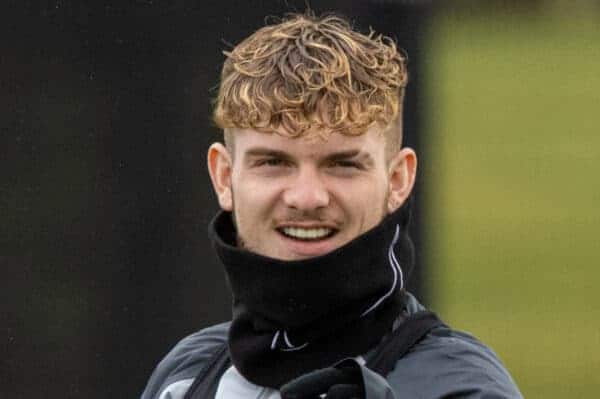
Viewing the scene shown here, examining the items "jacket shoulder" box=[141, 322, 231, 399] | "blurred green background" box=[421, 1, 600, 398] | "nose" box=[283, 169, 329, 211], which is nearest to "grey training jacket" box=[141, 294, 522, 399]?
"jacket shoulder" box=[141, 322, 231, 399]

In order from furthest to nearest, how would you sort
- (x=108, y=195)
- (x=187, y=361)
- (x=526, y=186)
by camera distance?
(x=526, y=186), (x=108, y=195), (x=187, y=361)

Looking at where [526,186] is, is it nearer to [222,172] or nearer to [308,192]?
[222,172]

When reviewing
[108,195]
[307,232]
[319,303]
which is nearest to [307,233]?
[307,232]

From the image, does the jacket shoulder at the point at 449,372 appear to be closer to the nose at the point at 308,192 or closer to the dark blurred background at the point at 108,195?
the nose at the point at 308,192

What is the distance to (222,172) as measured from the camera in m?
2.86

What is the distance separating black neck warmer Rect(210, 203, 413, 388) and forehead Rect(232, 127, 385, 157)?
126mm

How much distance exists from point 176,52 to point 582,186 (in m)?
10.7

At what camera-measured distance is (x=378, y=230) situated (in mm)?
2693

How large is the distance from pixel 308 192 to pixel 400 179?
22 cm

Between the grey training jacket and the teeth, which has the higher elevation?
the teeth

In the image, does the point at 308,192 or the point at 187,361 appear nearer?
the point at 308,192

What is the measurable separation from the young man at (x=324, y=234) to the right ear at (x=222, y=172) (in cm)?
1

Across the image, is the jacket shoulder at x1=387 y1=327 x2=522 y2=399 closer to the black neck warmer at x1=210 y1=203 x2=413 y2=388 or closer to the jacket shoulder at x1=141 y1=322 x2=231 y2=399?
the black neck warmer at x1=210 y1=203 x2=413 y2=388

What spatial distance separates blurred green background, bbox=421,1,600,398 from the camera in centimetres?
1088
